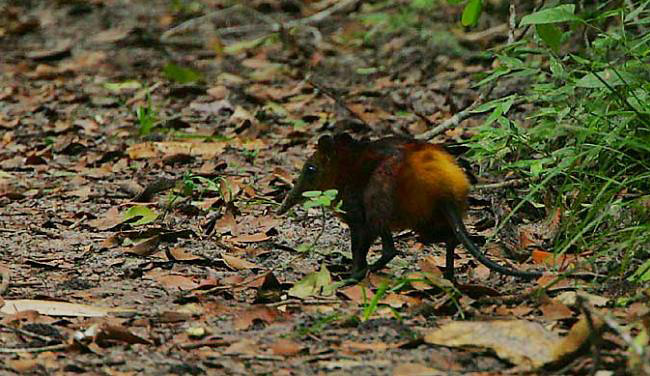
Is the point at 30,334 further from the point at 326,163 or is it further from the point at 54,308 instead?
the point at 326,163

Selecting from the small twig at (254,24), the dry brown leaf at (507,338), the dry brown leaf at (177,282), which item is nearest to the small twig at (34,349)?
the dry brown leaf at (177,282)

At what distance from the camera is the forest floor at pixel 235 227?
3.57 meters

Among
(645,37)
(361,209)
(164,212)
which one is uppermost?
(645,37)

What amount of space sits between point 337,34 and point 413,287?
6.85 metres

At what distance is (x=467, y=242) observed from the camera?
4230 mm

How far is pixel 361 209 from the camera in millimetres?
4582

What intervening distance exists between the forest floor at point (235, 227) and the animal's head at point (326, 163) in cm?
31

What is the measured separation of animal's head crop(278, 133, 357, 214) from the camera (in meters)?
4.64

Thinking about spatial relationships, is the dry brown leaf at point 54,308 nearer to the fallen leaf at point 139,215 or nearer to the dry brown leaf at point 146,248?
the dry brown leaf at point 146,248

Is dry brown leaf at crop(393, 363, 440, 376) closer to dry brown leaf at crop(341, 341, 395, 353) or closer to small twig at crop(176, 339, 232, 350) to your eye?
dry brown leaf at crop(341, 341, 395, 353)

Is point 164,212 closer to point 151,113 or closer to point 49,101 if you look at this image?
point 151,113

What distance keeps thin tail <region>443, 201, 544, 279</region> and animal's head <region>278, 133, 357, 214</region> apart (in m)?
0.56

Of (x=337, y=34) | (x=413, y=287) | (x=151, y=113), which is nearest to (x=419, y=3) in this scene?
(x=337, y=34)

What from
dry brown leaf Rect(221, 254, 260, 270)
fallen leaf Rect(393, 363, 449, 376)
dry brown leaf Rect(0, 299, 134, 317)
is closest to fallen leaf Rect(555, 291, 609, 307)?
fallen leaf Rect(393, 363, 449, 376)
